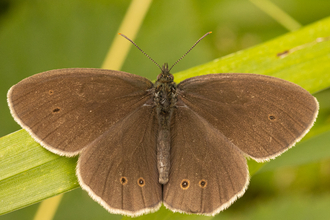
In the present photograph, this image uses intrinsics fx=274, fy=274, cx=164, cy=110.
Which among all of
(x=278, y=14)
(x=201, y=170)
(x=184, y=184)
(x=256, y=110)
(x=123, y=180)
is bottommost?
(x=123, y=180)

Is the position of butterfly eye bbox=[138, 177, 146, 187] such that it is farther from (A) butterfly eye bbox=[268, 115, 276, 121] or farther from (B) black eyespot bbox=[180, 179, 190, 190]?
(A) butterfly eye bbox=[268, 115, 276, 121]

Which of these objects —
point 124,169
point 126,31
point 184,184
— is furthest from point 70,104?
point 126,31

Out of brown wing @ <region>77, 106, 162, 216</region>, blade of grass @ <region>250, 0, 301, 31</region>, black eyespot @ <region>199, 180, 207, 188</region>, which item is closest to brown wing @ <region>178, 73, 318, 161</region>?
black eyespot @ <region>199, 180, 207, 188</region>

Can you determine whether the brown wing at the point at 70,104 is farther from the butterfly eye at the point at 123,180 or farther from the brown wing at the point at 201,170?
the brown wing at the point at 201,170

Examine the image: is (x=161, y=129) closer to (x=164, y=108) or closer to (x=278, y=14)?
(x=164, y=108)

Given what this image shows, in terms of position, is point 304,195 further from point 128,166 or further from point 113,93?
point 113,93

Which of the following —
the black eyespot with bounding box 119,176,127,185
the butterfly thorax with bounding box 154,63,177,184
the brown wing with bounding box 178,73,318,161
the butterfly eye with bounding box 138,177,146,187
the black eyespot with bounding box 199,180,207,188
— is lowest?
the black eyespot with bounding box 119,176,127,185
